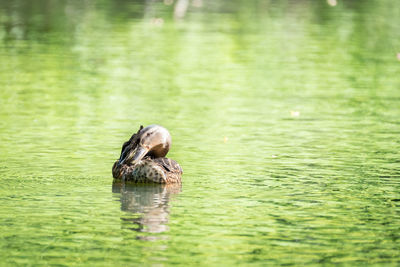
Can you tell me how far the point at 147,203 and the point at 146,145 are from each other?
109cm

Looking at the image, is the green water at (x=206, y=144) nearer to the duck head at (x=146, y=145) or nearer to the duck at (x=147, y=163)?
the duck at (x=147, y=163)

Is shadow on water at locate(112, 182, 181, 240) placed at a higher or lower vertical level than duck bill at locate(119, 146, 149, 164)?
lower

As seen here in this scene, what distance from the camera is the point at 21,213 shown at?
1034cm

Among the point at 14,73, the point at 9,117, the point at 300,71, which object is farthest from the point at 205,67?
the point at 9,117

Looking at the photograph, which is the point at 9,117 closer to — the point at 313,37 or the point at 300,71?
the point at 300,71

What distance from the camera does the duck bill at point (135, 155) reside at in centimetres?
1177

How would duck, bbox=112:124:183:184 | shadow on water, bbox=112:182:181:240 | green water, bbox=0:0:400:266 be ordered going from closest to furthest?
1. green water, bbox=0:0:400:266
2. shadow on water, bbox=112:182:181:240
3. duck, bbox=112:124:183:184

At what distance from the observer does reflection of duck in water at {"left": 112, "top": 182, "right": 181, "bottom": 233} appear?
32.7ft

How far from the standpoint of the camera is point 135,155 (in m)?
11.8

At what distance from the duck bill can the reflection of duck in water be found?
10.6 inches

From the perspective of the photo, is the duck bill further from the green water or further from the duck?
the green water

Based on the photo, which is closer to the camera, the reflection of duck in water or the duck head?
the reflection of duck in water

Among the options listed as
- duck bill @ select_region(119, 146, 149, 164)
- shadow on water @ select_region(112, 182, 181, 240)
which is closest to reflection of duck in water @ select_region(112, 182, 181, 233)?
shadow on water @ select_region(112, 182, 181, 240)

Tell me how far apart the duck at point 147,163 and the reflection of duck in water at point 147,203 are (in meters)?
0.09
